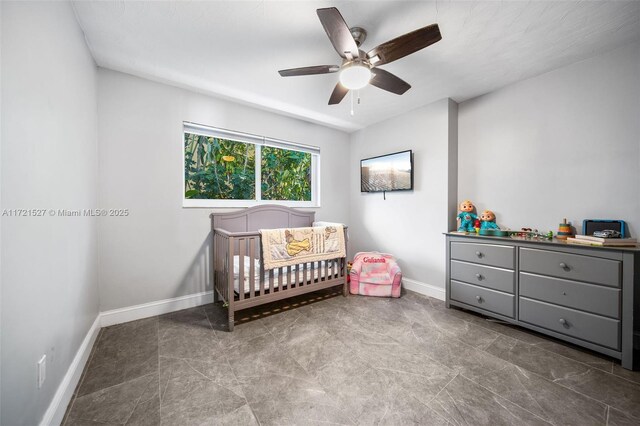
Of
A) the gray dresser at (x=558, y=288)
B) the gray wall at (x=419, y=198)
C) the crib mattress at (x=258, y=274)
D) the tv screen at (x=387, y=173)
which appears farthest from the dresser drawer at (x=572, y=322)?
the crib mattress at (x=258, y=274)

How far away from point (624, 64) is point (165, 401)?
12.7ft

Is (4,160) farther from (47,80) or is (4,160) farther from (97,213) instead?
(97,213)

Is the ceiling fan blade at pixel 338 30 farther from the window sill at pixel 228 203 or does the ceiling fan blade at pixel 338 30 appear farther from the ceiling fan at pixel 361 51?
the window sill at pixel 228 203

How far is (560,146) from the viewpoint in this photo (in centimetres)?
211

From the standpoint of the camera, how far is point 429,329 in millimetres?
2064

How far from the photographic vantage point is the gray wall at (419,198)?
2.72m

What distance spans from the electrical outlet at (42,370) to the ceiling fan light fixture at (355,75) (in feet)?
7.10

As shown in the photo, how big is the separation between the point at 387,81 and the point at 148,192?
7.73 feet

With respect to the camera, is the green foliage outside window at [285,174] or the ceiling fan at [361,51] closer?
the ceiling fan at [361,51]

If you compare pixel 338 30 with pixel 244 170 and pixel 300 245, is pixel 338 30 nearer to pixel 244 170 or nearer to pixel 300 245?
pixel 300 245

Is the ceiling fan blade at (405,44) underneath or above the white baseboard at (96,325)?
above

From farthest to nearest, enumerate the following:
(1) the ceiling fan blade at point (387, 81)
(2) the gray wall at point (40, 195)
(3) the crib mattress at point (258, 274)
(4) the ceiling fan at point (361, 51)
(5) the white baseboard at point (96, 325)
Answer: (3) the crib mattress at point (258, 274) < (1) the ceiling fan blade at point (387, 81) < (4) the ceiling fan at point (361, 51) < (5) the white baseboard at point (96, 325) < (2) the gray wall at point (40, 195)

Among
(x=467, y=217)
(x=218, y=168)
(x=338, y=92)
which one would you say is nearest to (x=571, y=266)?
(x=467, y=217)

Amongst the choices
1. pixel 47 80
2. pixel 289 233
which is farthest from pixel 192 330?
pixel 47 80
